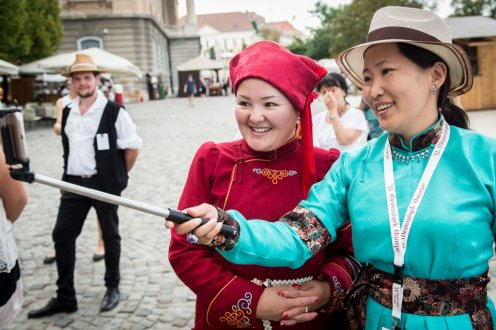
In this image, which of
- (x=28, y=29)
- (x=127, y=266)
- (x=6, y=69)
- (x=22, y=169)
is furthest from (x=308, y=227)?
(x=28, y=29)

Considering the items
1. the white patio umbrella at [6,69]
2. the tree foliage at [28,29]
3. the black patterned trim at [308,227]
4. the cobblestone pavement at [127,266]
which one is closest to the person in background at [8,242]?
the black patterned trim at [308,227]

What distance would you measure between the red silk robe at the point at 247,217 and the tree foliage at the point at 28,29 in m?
16.7

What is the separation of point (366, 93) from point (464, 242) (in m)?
0.65

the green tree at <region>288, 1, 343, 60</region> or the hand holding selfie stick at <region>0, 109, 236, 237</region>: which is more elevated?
the green tree at <region>288, 1, 343, 60</region>

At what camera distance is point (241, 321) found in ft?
6.32

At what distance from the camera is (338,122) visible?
183 inches

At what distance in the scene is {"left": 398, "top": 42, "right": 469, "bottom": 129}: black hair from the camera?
5.70ft

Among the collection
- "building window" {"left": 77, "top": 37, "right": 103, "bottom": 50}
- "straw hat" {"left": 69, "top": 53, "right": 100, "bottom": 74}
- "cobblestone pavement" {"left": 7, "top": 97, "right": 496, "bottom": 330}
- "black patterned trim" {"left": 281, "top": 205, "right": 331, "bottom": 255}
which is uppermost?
"building window" {"left": 77, "top": 37, "right": 103, "bottom": 50}

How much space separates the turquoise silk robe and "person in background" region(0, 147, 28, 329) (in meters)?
1.25

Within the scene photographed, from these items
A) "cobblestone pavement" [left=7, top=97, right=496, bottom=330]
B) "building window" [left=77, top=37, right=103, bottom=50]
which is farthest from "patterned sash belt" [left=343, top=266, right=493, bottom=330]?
"building window" [left=77, top=37, right=103, bottom=50]

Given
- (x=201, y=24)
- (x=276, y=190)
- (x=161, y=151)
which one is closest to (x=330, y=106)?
(x=276, y=190)

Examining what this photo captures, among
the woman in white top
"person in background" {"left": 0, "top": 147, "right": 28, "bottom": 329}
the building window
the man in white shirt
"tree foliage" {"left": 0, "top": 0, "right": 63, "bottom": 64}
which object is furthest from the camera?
the building window

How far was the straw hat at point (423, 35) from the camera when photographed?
5.62 feet

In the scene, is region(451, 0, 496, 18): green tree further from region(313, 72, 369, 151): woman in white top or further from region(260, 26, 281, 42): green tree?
region(313, 72, 369, 151): woman in white top
